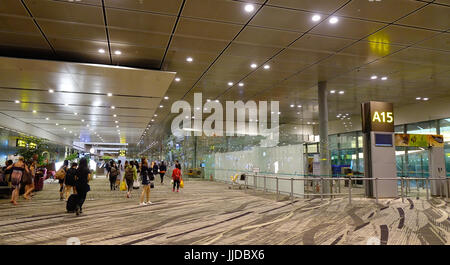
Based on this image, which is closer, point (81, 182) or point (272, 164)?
point (81, 182)

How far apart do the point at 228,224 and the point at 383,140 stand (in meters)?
8.34

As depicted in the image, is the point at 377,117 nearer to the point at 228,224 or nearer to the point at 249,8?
the point at 249,8

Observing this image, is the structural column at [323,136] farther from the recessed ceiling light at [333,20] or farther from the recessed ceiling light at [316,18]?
the recessed ceiling light at [316,18]

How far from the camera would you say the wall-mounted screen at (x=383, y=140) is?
12.0 metres

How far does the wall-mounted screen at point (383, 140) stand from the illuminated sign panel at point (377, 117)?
0.21 metres

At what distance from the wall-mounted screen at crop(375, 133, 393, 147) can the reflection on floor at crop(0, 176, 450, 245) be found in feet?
9.58

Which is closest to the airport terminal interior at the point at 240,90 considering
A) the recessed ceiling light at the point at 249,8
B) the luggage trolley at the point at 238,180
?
the recessed ceiling light at the point at 249,8

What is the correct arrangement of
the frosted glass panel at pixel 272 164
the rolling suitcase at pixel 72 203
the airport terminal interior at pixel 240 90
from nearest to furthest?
the airport terminal interior at pixel 240 90 < the rolling suitcase at pixel 72 203 < the frosted glass panel at pixel 272 164

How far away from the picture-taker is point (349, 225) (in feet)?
21.6

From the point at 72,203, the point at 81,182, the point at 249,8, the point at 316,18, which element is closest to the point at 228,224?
the point at 81,182

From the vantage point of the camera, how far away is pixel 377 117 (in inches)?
480

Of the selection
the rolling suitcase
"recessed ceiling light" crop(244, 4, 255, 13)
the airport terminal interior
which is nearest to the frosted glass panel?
the airport terminal interior

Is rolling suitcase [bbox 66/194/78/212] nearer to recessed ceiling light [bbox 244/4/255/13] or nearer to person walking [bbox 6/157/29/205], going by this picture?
person walking [bbox 6/157/29/205]
